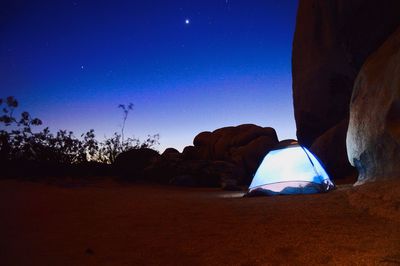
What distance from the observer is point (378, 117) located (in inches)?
258

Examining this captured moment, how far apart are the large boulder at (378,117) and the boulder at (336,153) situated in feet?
16.1

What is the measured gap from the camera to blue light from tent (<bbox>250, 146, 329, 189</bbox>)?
828cm

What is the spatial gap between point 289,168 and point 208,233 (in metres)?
5.06

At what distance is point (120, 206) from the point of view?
6.44m

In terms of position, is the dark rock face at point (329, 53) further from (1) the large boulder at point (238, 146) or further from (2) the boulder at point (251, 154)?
(1) the large boulder at point (238, 146)

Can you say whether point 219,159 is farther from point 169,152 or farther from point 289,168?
point 289,168

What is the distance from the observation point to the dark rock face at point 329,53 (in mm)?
8648

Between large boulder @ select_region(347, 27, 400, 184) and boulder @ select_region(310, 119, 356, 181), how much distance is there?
4907mm

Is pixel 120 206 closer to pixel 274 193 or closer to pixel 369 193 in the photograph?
pixel 274 193

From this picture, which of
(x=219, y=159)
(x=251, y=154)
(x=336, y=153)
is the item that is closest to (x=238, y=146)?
(x=251, y=154)

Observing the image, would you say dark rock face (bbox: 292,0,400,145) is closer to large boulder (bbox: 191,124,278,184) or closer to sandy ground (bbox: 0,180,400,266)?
large boulder (bbox: 191,124,278,184)

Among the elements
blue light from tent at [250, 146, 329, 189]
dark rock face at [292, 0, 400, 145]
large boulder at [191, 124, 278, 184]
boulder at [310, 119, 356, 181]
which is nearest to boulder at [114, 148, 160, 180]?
large boulder at [191, 124, 278, 184]

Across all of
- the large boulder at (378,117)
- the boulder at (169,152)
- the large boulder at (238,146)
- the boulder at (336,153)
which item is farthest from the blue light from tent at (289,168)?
the boulder at (169,152)

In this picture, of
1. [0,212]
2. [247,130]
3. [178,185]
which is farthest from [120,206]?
[247,130]
